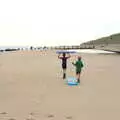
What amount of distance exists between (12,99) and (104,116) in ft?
12.7

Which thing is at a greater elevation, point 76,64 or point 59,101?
point 76,64

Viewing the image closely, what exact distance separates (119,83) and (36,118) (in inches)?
331

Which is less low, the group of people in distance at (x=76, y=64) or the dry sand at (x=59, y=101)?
the group of people in distance at (x=76, y=64)

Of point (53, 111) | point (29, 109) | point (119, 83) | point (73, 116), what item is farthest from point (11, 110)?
point (119, 83)

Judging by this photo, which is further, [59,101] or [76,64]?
[76,64]

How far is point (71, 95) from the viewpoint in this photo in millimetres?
14125

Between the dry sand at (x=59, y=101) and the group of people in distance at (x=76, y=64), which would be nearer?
the dry sand at (x=59, y=101)

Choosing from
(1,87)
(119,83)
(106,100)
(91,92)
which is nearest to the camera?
(106,100)

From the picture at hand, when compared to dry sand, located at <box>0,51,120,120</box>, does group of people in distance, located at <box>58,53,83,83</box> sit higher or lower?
higher

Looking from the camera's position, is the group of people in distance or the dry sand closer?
the dry sand

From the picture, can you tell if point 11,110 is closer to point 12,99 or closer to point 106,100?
point 12,99

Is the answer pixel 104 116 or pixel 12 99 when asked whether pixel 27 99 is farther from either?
pixel 104 116

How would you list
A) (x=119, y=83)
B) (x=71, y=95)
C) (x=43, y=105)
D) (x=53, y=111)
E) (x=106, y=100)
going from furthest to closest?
(x=119, y=83) < (x=71, y=95) < (x=106, y=100) < (x=43, y=105) < (x=53, y=111)

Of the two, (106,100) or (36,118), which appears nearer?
(36,118)
